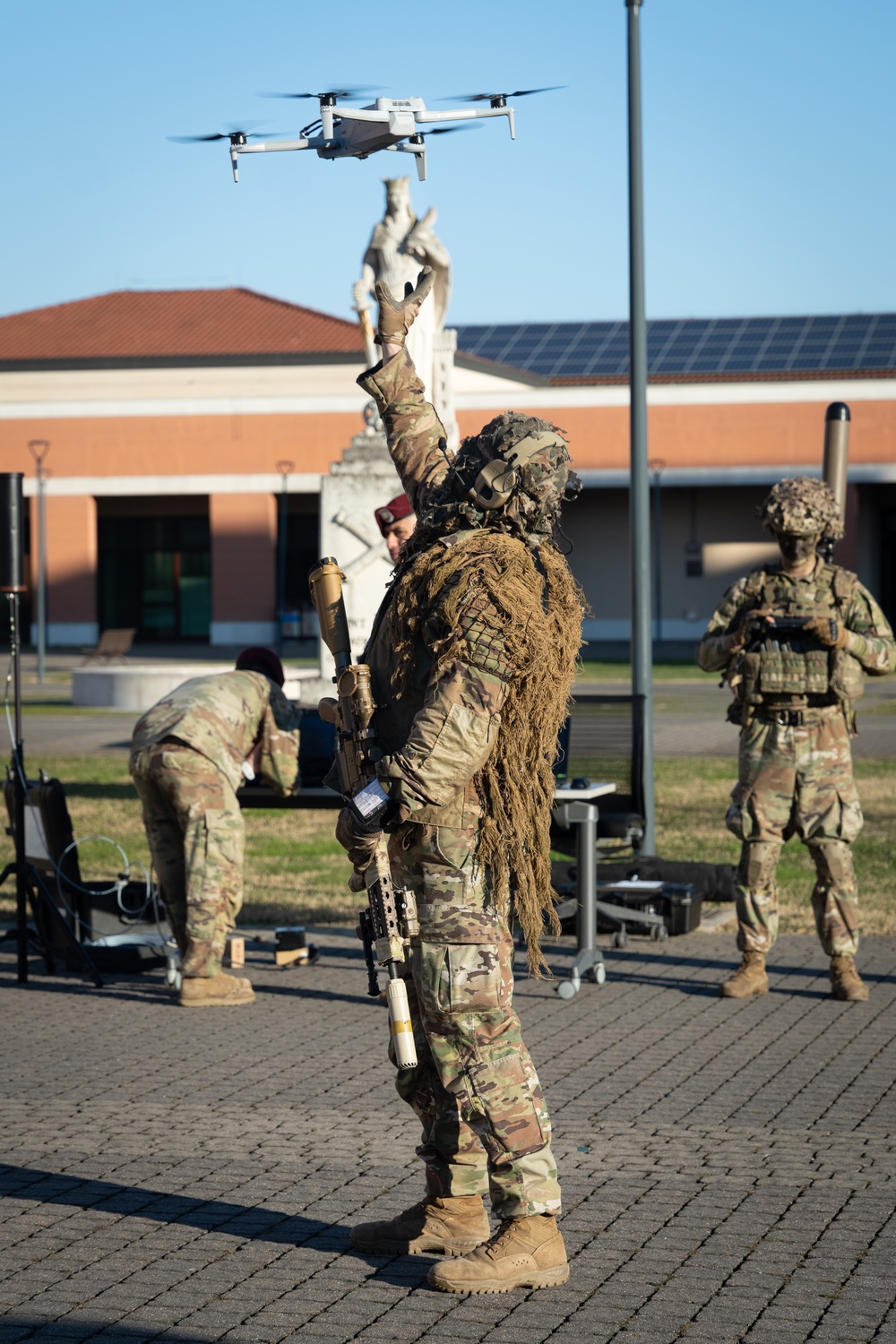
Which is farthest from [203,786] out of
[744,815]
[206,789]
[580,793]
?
[744,815]

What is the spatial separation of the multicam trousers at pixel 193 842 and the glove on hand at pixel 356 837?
3.48 m

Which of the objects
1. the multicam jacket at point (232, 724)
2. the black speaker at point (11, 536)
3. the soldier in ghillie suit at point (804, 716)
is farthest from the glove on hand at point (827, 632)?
the black speaker at point (11, 536)

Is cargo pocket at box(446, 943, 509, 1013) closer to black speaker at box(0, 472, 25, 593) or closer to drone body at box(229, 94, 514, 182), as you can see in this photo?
drone body at box(229, 94, 514, 182)

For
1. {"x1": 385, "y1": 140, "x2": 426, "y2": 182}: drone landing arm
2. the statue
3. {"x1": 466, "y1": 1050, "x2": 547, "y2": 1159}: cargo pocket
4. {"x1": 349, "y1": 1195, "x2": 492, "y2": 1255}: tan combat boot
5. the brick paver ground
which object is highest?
the statue

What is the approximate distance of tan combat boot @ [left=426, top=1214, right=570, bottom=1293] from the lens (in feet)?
14.1

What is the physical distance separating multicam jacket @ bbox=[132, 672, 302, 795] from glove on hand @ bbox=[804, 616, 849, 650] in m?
2.55

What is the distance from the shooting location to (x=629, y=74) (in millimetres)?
10445

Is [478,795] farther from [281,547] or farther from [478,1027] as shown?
[281,547]

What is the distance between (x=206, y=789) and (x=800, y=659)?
286cm

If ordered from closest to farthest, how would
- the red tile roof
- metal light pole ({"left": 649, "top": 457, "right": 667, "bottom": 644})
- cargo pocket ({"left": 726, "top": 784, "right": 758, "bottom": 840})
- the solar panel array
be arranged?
cargo pocket ({"left": 726, "top": 784, "right": 758, "bottom": 840}) < the solar panel array < metal light pole ({"left": 649, "top": 457, "right": 667, "bottom": 644}) < the red tile roof

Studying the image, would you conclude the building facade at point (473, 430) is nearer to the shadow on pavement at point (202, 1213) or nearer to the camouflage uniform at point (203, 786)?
the camouflage uniform at point (203, 786)

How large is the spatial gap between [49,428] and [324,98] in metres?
44.9

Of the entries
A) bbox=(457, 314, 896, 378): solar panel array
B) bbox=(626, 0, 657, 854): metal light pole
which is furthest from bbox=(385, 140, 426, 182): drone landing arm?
bbox=(457, 314, 896, 378): solar panel array

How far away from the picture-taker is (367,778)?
14.3 ft
